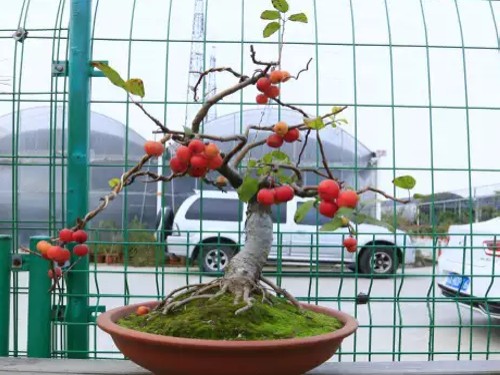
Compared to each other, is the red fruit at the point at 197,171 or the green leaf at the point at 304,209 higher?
the red fruit at the point at 197,171

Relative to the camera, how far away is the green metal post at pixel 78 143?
6.79 ft

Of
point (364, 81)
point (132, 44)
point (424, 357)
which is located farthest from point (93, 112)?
point (424, 357)

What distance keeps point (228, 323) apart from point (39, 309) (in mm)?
975

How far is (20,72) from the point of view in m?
2.17

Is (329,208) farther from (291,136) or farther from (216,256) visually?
(216,256)

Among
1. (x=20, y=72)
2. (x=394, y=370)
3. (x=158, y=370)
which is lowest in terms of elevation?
(x=394, y=370)

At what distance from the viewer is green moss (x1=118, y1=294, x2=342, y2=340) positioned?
4.17 ft

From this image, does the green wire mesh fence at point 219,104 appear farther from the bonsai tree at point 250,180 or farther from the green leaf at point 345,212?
the green leaf at point 345,212

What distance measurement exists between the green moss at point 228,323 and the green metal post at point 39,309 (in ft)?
2.04

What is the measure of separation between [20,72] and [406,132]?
1561 mm

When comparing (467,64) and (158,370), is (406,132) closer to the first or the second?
(467,64)

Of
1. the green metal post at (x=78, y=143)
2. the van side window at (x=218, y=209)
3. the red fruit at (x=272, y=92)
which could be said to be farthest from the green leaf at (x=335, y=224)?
the van side window at (x=218, y=209)

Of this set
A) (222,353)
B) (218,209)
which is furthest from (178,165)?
(218,209)

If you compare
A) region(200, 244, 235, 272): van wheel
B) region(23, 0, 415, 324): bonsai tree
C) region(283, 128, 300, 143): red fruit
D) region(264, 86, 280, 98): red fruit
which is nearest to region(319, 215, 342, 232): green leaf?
region(23, 0, 415, 324): bonsai tree
